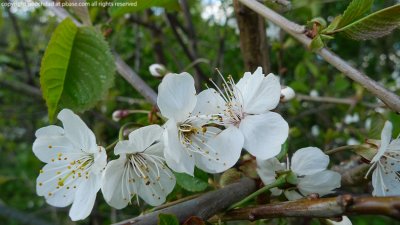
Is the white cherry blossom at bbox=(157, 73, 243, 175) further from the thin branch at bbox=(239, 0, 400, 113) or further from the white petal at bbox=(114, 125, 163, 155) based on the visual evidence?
the thin branch at bbox=(239, 0, 400, 113)

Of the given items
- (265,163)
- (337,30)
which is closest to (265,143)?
(265,163)

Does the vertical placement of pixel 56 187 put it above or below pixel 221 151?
below

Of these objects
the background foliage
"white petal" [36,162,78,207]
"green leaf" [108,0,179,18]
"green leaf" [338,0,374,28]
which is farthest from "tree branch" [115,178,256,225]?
"green leaf" [108,0,179,18]

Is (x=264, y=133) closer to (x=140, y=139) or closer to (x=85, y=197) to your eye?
(x=140, y=139)

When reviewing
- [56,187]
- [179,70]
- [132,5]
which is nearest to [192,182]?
[56,187]

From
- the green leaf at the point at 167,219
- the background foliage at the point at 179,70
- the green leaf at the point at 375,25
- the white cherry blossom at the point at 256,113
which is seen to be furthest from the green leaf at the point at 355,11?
the green leaf at the point at 167,219

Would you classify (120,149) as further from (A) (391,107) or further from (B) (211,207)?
(A) (391,107)
